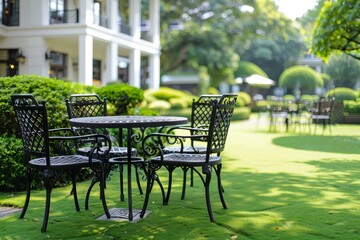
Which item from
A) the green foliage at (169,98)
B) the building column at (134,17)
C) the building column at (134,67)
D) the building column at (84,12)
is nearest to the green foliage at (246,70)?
the building column at (134,67)

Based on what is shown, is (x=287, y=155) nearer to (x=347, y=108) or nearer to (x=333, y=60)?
(x=347, y=108)

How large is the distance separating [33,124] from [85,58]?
14.7m

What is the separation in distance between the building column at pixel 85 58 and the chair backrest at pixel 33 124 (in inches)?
560

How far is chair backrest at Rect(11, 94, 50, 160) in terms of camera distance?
393 cm

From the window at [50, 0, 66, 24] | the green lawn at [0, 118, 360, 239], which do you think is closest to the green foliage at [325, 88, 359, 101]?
the window at [50, 0, 66, 24]

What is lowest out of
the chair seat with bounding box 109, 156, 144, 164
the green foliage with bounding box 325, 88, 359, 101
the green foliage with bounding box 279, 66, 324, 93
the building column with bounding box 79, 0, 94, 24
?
the chair seat with bounding box 109, 156, 144, 164

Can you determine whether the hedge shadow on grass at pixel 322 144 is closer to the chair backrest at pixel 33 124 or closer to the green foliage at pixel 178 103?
the chair backrest at pixel 33 124

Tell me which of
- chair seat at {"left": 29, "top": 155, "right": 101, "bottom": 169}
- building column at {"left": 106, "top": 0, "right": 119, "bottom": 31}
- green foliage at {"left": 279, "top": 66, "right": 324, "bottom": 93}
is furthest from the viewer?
green foliage at {"left": 279, "top": 66, "right": 324, "bottom": 93}

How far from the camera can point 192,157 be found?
448 centimetres

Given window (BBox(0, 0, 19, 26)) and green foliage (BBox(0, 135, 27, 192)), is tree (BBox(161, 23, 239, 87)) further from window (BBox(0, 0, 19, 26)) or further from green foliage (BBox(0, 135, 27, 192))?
green foliage (BBox(0, 135, 27, 192))

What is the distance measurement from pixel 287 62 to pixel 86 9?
3322 cm

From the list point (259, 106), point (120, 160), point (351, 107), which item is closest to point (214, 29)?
point (259, 106)

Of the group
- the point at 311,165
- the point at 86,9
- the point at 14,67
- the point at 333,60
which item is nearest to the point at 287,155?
the point at 311,165

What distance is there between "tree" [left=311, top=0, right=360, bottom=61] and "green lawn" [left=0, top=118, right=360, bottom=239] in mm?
4641
